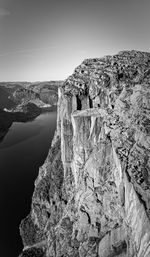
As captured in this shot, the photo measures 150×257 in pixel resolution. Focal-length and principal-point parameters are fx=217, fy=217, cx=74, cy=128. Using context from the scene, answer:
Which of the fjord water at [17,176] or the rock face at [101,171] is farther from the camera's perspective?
the fjord water at [17,176]

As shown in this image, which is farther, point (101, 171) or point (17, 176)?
point (17, 176)

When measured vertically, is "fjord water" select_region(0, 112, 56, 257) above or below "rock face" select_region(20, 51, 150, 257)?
below

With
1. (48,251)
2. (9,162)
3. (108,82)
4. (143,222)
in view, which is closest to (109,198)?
(143,222)

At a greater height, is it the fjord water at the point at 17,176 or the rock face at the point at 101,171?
the rock face at the point at 101,171

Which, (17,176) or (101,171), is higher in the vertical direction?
(101,171)

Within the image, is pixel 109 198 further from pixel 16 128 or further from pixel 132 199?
pixel 16 128

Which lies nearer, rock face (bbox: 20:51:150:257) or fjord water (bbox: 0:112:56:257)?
rock face (bbox: 20:51:150:257)
